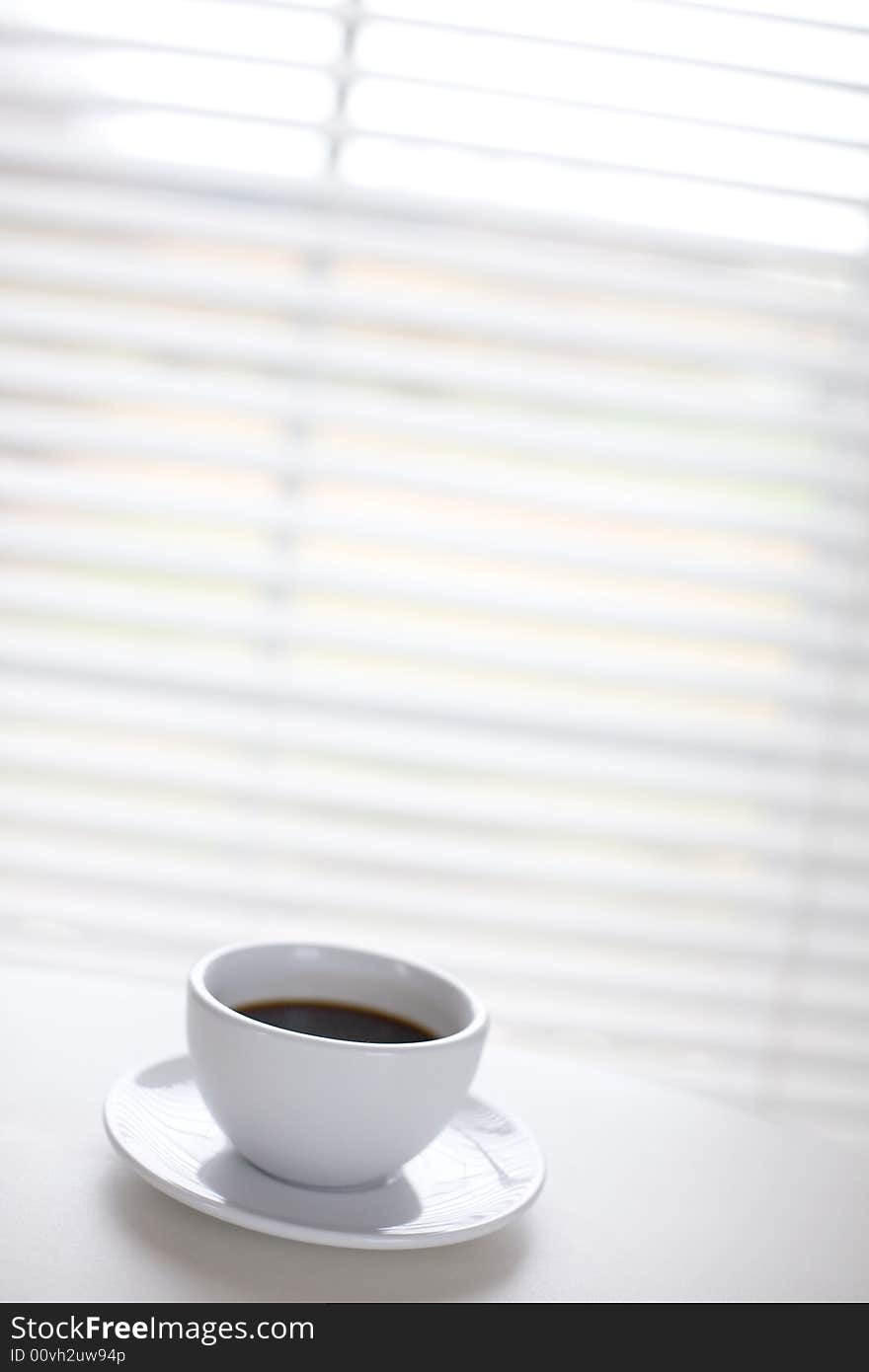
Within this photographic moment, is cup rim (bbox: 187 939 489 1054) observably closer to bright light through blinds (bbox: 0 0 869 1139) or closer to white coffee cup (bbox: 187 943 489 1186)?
white coffee cup (bbox: 187 943 489 1186)

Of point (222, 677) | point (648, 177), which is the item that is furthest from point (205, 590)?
point (648, 177)

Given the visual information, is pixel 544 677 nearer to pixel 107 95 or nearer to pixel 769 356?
pixel 769 356

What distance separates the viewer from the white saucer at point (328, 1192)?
0.43m

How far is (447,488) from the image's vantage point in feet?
3.92

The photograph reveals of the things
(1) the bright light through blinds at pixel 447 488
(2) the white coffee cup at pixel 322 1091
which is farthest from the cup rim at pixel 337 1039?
(1) the bright light through blinds at pixel 447 488

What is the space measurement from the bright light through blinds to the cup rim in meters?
0.69

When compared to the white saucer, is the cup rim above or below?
above

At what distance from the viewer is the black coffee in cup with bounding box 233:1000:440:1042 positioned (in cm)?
50

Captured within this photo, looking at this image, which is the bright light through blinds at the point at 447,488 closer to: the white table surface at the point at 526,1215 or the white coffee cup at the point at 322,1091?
the white table surface at the point at 526,1215

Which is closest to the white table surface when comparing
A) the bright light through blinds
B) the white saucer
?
the white saucer

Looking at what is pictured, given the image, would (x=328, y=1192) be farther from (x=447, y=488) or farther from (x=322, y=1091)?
(x=447, y=488)

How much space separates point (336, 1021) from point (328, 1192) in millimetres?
69

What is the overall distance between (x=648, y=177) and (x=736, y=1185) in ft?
2.98

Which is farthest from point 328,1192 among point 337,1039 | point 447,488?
point 447,488
